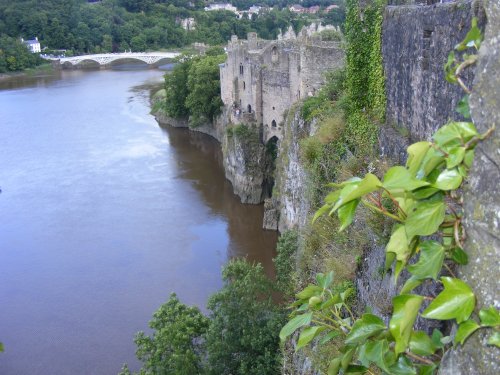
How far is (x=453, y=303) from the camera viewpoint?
99.0 inches

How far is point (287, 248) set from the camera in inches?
536

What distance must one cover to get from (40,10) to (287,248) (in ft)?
274

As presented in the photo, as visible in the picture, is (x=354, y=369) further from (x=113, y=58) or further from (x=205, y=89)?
(x=113, y=58)

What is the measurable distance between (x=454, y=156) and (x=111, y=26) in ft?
300

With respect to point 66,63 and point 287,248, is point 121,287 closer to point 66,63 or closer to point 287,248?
point 287,248

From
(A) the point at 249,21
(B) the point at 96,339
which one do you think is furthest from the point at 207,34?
(B) the point at 96,339

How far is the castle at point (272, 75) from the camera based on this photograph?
19.7m

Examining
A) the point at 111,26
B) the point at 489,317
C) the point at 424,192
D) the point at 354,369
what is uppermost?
the point at 111,26

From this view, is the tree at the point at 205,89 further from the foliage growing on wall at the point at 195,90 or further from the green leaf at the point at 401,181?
the green leaf at the point at 401,181

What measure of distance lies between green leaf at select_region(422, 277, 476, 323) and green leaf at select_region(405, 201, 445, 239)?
260 millimetres

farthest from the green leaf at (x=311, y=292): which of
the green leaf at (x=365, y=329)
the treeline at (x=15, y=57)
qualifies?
the treeline at (x=15, y=57)

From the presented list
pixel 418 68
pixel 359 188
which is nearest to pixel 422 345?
pixel 359 188

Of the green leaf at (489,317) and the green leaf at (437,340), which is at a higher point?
the green leaf at (489,317)

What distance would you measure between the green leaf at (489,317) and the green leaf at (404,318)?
11.3 inches
